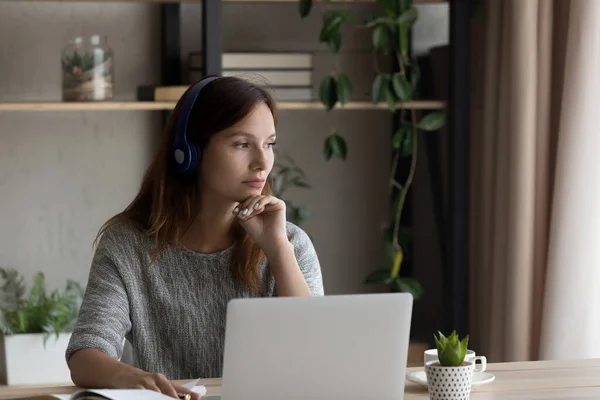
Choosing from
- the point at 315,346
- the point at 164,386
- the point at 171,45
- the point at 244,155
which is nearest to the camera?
the point at 315,346

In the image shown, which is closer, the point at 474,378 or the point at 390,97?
the point at 474,378

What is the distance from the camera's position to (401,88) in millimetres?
3016

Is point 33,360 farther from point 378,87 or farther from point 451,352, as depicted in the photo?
point 451,352

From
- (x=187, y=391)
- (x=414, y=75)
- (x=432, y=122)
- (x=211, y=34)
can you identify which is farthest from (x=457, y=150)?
(x=187, y=391)

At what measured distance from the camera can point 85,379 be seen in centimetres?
168

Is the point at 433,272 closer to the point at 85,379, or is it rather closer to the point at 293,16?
the point at 293,16

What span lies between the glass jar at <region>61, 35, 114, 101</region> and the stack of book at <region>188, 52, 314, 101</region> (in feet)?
0.93

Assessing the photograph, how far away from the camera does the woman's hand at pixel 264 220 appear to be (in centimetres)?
193

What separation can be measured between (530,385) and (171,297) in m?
0.70

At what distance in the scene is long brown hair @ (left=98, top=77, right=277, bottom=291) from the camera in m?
1.93

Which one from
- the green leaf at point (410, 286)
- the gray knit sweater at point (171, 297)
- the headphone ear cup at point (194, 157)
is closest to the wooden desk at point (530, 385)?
the gray knit sweater at point (171, 297)

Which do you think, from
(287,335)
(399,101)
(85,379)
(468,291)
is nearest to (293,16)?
(399,101)

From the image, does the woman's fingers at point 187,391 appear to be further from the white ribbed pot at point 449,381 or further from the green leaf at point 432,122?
the green leaf at point 432,122

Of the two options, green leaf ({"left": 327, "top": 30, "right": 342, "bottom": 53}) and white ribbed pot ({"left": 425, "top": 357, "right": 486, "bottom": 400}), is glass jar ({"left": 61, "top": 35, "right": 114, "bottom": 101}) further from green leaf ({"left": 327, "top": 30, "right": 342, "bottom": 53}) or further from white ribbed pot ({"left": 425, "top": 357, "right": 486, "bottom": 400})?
white ribbed pot ({"left": 425, "top": 357, "right": 486, "bottom": 400})
